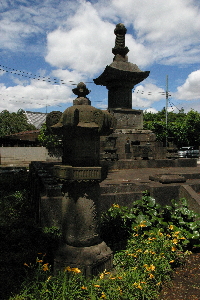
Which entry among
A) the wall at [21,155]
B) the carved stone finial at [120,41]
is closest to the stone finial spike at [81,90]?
the carved stone finial at [120,41]

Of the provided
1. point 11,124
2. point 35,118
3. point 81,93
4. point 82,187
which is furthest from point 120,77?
point 35,118

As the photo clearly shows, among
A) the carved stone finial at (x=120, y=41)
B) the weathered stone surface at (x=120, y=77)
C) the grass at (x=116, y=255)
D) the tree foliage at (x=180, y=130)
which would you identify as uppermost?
the carved stone finial at (x=120, y=41)

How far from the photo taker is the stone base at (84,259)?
3.19m

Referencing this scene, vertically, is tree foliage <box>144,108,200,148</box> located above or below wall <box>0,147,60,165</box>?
above

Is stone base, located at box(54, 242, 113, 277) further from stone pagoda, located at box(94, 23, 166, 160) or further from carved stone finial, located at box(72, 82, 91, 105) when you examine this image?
stone pagoda, located at box(94, 23, 166, 160)

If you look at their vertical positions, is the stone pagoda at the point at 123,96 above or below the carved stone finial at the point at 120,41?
below

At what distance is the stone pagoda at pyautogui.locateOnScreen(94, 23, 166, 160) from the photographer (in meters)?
13.9

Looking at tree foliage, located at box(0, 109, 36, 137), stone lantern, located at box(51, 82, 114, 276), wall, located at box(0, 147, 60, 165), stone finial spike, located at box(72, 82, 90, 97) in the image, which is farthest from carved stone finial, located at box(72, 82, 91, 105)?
tree foliage, located at box(0, 109, 36, 137)

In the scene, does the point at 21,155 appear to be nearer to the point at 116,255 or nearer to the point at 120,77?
the point at 120,77

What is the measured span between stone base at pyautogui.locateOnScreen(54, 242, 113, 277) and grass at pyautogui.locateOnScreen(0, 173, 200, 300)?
0.34 feet

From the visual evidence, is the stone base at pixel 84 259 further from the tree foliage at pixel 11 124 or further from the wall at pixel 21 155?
the tree foliage at pixel 11 124

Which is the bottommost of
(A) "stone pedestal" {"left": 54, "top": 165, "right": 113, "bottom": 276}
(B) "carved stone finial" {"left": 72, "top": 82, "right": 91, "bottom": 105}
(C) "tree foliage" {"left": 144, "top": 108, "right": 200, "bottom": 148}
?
(A) "stone pedestal" {"left": 54, "top": 165, "right": 113, "bottom": 276}

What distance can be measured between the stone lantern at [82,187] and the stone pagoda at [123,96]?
9621mm

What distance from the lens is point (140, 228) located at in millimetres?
4250
